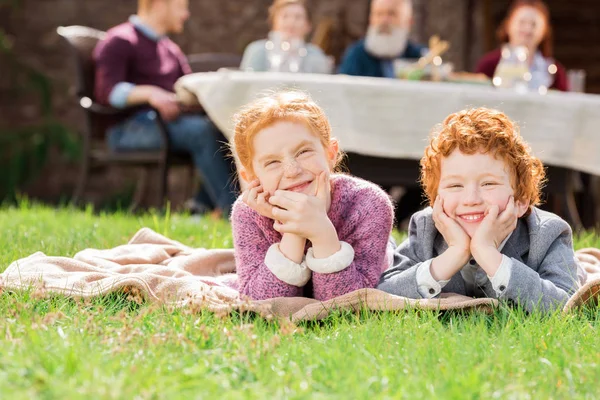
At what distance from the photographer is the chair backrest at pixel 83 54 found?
5363 millimetres

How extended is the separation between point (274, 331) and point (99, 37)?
13.2ft

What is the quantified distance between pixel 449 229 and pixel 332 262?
1.03ft

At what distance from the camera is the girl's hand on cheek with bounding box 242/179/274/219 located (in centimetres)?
233

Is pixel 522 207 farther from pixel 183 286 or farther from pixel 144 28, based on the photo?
pixel 144 28

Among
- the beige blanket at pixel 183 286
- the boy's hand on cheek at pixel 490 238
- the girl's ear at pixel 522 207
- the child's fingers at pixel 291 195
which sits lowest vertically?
the beige blanket at pixel 183 286

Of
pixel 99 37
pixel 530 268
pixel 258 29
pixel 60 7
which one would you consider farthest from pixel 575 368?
pixel 60 7

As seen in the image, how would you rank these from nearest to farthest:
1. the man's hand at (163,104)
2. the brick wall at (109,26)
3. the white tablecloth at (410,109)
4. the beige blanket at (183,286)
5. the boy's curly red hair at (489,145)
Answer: the beige blanket at (183,286), the boy's curly red hair at (489,145), the white tablecloth at (410,109), the man's hand at (163,104), the brick wall at (109,26)

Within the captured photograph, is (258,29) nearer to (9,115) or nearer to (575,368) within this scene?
(9,115)

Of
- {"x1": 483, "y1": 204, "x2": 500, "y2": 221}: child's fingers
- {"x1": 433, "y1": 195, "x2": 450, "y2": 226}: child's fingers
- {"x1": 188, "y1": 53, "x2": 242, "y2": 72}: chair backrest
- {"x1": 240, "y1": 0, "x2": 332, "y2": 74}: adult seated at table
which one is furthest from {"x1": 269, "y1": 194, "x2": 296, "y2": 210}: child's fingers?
{"x1": 188, "y1": 53, "x2": 242, "y2": 72}: chair backrest

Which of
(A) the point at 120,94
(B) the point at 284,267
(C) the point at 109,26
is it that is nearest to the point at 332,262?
(B) the point at 284,267

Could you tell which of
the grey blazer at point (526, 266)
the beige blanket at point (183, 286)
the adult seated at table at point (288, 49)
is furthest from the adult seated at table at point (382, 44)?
the grey blazer at point (526, 266)

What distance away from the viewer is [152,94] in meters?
5.13

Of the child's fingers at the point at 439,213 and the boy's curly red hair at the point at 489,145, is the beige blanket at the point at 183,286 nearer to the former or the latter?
the child's fingers at the point at 439,213

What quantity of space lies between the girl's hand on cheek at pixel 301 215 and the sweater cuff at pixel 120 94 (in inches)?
121
